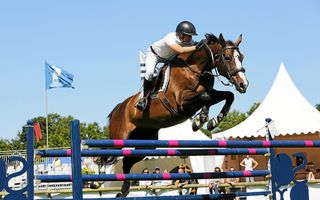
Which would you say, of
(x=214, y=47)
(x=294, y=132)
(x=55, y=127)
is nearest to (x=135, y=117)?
(x=214, y=47)

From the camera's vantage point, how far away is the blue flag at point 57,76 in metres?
29.5

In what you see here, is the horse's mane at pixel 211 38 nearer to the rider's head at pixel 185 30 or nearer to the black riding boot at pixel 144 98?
the rider's head at pixel 185 30

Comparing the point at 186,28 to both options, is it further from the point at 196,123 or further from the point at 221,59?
the point at 196,123

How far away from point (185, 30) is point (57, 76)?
22435 millimetres

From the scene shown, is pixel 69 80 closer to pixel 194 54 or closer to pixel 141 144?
pixel 194 54

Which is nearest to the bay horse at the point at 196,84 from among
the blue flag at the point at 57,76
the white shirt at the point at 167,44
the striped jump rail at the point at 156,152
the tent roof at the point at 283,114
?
the white shirt at the point at 167,44

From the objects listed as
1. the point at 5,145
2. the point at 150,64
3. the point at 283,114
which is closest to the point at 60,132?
the point at 5,145

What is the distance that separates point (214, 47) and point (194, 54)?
29cm

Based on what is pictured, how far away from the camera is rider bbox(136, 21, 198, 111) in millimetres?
7805

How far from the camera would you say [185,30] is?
25.7 ft

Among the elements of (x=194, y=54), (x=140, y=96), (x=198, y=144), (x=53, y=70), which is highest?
(x=53, y=70)

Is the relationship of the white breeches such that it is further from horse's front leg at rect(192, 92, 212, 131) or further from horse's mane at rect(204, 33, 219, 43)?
horse's front leg at rect(192, 92, 212, 131)

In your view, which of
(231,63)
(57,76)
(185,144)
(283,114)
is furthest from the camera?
(57,76)

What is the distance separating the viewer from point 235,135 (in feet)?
57.7
